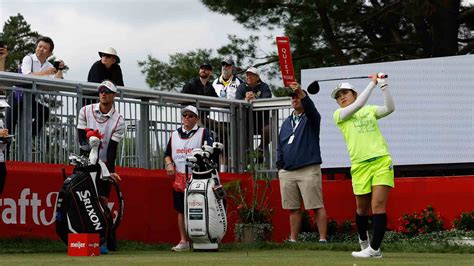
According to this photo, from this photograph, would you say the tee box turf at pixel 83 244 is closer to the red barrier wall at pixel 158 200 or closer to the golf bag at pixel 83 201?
the golf bag at pixel 83 201

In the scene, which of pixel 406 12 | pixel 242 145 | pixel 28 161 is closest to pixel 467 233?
pixel 242 145

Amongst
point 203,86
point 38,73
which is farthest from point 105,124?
point 203,86

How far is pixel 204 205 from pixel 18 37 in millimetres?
44279

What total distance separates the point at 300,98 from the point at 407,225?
259 cm

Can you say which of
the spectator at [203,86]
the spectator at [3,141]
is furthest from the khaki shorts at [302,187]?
the spectator at [3,141]

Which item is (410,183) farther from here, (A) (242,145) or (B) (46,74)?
(B) (46,74)

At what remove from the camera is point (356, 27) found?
90.3 feet

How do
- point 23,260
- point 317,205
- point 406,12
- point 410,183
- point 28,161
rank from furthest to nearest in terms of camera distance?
point 406,12 → point 410,183 → point 317,205 → point 28,161 → point 23,260

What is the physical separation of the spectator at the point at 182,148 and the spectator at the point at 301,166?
1.18 meters

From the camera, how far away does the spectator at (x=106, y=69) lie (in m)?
17.1

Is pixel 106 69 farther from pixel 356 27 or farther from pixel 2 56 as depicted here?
pixel 356 27

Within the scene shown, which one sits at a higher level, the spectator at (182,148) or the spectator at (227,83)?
the spectator at (227,83)

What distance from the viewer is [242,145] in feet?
64.4

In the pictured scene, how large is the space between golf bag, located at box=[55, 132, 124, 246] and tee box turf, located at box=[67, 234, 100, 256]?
1.17 feet
